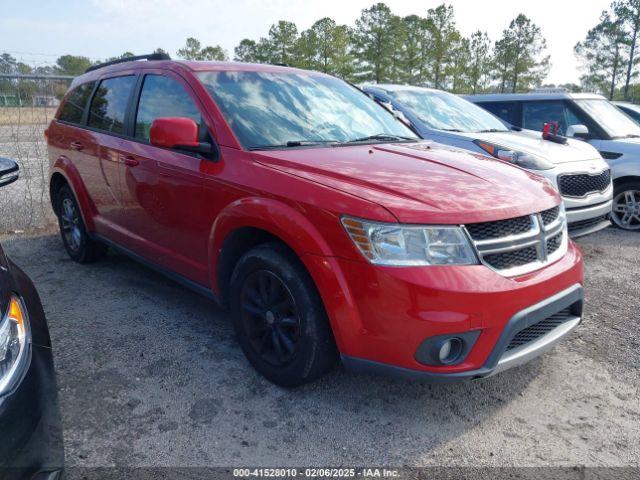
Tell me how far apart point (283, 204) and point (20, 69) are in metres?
6.66

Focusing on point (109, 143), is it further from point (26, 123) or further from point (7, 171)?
point (26, 123)

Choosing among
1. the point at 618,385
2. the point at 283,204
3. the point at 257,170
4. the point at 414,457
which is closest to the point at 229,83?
the point at 257,170

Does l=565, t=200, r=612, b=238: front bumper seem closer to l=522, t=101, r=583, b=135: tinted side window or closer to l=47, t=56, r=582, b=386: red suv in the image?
l=522, t=101, r=583, b=135: tinted side window

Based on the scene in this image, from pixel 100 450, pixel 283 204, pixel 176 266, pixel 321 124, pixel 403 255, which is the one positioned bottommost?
pixel 100 450

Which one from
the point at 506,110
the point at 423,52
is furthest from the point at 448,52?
the point at 506,110

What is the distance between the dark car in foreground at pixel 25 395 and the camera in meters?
1.50

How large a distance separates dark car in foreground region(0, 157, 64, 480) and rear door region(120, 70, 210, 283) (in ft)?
4.82

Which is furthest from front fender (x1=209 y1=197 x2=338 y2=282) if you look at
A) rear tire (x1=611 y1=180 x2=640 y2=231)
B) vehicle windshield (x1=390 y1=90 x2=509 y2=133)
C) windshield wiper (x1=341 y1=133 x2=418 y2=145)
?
rear tire (x1=611 y1=180 x2=640 y2=231)

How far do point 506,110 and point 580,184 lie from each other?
262 centimetres

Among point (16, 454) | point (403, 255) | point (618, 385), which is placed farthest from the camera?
point (618, 385)

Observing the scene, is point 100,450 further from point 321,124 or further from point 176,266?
point 321,124

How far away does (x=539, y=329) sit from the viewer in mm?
2725

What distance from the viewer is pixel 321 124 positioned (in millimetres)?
3500

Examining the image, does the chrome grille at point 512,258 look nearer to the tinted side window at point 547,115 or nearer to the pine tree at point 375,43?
the tinted side window at point 547,115
